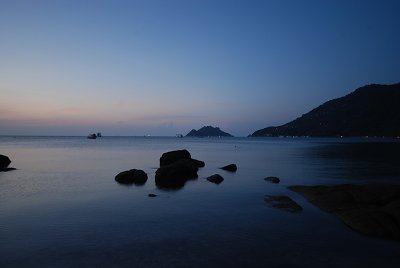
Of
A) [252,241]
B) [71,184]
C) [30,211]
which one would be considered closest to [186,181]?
[71,184]

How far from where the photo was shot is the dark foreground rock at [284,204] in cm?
2080

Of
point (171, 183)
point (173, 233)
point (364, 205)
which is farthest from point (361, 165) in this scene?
point (173, 233)

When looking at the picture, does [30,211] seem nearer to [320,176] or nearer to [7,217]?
[7,217]

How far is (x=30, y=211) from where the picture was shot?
21234 mm

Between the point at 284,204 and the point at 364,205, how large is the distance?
4.75 m

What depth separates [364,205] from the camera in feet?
64.3

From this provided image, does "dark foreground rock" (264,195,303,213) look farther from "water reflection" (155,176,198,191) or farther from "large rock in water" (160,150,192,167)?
"large rock in water" (160,150,192,167)

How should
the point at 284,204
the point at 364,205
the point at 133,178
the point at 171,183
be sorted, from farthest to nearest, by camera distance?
the point at 133,178
the point at 171,183
the point at 284,204
the point at 364,205

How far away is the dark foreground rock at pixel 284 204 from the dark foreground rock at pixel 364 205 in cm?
151

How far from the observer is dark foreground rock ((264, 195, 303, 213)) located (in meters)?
20.8

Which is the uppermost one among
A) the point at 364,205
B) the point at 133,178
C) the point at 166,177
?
the point at 166,177

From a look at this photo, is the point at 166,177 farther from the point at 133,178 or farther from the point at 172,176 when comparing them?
the point at 133,178

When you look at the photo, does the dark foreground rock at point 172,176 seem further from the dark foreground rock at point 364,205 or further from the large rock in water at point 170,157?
the dark foreground rock at point 364,205

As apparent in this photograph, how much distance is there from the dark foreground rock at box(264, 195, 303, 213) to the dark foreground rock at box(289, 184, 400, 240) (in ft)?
4.95
